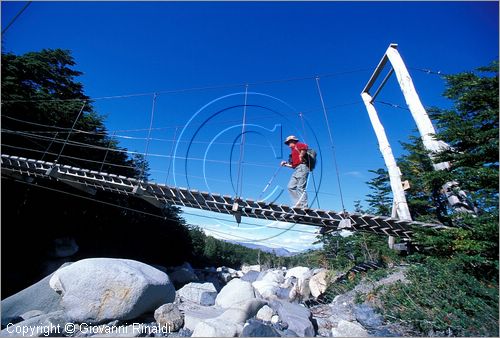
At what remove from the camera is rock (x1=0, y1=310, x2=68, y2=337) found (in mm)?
4172

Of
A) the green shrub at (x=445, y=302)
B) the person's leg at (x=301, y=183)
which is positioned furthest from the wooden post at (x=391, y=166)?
the person's leg at (x=301, y=183)

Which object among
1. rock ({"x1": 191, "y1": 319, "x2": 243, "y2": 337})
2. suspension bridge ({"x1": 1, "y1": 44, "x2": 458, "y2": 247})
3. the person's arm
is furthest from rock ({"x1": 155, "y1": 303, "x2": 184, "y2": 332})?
the person's arm

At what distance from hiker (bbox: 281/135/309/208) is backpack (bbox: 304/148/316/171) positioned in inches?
2.9

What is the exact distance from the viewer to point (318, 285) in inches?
355

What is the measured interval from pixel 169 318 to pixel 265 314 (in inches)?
83.1

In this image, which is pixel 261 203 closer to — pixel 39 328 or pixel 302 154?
pixel 302 154

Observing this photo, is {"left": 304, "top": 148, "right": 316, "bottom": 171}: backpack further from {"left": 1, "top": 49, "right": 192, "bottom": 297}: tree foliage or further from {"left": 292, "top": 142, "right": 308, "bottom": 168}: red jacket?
{"left": 1, "top": 49, "right": 192, "bottom": 297}: tree foliage

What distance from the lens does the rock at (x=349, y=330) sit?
4.45 meters

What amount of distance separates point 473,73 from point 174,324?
7.30m

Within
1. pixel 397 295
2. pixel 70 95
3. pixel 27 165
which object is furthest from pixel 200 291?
pixel 70 95

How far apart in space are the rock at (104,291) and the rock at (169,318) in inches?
16.0

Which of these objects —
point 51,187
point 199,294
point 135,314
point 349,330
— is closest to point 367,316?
point 349,330

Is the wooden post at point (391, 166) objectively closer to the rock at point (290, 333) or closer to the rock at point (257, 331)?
the rock at point (290, 333)

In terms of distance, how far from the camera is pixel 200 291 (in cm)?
823
